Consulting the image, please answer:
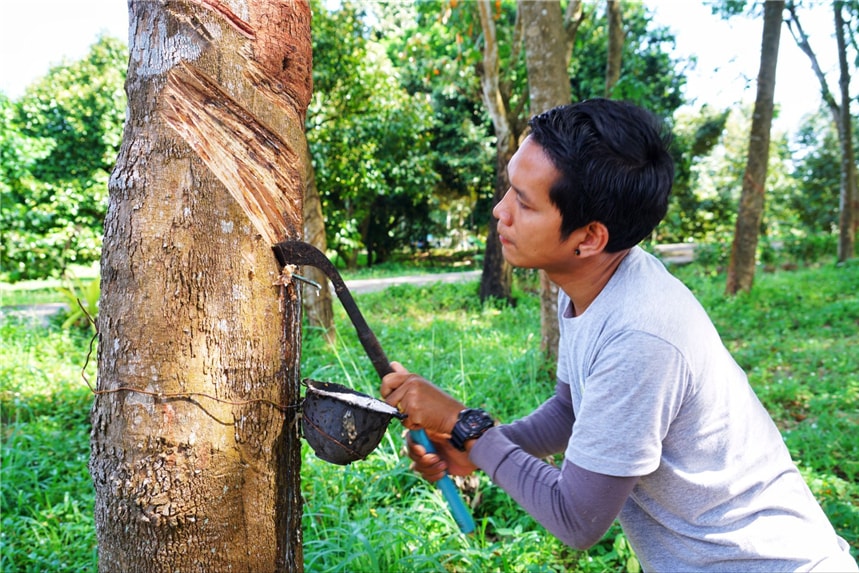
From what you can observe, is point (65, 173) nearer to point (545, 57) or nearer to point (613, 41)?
point (613, 41)

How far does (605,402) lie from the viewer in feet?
4.22

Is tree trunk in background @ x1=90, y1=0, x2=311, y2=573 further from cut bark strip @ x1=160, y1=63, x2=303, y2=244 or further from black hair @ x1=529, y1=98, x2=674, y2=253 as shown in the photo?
black hair @ x1=529, y1=98, x2=674, y2=253

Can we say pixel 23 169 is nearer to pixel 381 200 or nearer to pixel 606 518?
pixel 606 518

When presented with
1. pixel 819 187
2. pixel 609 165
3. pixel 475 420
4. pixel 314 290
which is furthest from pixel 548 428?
pixel 819 187

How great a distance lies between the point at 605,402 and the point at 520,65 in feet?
33.4

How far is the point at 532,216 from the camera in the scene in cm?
143

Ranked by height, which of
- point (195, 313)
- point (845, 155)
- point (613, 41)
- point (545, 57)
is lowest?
point (195, 313)

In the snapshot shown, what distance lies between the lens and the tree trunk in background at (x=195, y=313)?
4.47 feet

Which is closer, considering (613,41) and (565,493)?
(565,493)

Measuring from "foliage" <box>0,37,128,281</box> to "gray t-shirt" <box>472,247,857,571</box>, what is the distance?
10.1m

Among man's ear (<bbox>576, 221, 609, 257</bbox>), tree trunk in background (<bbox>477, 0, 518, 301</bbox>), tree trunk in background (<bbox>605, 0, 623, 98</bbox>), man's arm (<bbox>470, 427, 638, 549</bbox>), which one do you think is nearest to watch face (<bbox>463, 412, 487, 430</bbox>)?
man's arm (<bbox>470, 427, 638, 549</bbox>)

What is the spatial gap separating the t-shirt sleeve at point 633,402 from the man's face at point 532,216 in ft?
0.87

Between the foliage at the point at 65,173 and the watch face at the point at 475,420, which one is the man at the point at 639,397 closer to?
the watch face at the point at 475,420

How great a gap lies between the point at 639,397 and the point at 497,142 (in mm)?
7523
